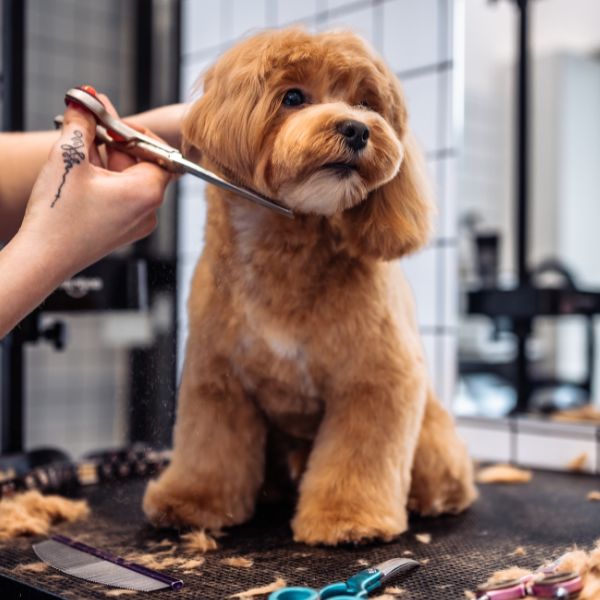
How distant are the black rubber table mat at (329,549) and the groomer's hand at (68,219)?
31 cm

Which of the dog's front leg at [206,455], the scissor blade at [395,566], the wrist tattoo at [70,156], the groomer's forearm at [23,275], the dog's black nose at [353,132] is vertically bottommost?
the scissor blade at [395,566]

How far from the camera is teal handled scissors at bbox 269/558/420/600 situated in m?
0.74

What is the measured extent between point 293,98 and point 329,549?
544 mm

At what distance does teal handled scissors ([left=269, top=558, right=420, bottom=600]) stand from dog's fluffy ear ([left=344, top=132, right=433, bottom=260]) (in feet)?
1.23

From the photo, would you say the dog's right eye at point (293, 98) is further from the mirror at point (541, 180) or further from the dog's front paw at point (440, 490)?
the mirror at point (541, 180)

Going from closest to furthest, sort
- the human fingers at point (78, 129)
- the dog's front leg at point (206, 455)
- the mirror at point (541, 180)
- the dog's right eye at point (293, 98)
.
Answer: the human fingers at point (78, 129), the dog's right eye at point (293, 98), the dog's front leg at point (206, 455), the mirror at point (541, 180)

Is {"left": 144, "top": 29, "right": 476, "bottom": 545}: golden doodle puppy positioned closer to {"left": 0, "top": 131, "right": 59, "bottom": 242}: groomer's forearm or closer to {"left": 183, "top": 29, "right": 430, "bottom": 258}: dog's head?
{"left": 183, "top": 29, "right": 430, "bottom": 258}: dog's head

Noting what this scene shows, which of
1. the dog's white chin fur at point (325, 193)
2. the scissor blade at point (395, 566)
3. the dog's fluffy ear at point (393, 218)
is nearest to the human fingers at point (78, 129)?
the dog's white chin fur at point (325, 193)

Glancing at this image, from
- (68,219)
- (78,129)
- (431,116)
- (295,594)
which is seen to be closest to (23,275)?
(68,219)

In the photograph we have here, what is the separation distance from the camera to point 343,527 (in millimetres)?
960

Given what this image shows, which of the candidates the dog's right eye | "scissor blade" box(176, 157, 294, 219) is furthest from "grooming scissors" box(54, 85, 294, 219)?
the dog's right eye

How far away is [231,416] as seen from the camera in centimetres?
107

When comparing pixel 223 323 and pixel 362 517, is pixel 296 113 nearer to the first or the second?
pixel 223 323

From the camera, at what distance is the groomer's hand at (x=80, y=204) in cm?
80
